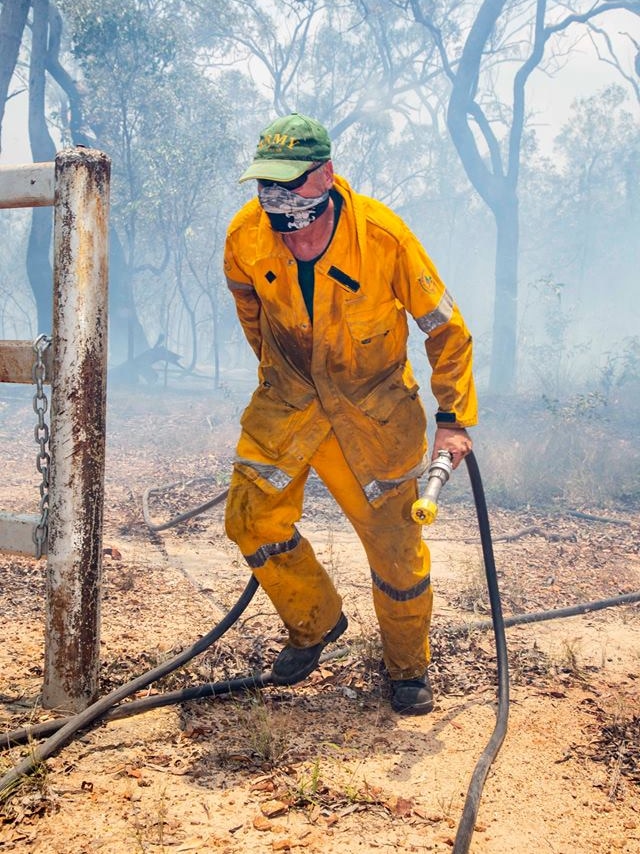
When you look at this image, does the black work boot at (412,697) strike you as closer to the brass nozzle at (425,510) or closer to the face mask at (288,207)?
the brass nozzle at (425,510)

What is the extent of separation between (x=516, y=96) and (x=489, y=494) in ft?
53.7

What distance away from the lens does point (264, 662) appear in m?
3.69

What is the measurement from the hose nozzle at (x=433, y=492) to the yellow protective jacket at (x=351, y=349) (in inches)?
7.9

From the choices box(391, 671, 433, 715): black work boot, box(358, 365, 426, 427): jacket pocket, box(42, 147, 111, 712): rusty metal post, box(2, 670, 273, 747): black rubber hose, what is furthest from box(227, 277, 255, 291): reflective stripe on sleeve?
box(391, 671, 433, 715): black work boot

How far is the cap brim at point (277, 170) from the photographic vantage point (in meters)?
2.83

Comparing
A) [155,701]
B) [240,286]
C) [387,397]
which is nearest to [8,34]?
[240,286]

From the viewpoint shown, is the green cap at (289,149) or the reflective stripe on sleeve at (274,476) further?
the reflective stripe on sleeve at (274,476)

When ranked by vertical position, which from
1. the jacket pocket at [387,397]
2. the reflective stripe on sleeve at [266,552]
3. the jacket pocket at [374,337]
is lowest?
the reflective stripe on sleeve at [266,552]

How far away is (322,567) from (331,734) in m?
0.67

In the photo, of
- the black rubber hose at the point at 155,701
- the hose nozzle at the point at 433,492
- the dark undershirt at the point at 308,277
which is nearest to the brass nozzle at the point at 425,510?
the hose nozzle at the point at 433,492

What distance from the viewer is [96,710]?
2.88 meters

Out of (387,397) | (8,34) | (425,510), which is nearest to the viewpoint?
(425,510)

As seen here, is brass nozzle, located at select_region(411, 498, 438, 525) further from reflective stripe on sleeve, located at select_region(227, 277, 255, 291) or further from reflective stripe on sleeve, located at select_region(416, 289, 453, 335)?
reflective stripe on sleeve, located at select_region(227, 277, 255, 291)

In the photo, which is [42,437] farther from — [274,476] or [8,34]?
[8,34]
